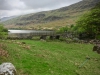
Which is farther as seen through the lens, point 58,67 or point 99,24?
point 99,24

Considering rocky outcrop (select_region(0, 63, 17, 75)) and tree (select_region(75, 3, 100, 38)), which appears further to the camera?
tree (select_region(75, 3, 100, 38))

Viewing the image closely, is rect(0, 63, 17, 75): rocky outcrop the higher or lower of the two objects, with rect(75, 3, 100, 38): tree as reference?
lower

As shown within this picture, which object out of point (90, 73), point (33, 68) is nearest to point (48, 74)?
point (33, 68)

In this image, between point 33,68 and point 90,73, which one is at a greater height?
point 33,68

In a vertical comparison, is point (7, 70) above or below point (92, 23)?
below

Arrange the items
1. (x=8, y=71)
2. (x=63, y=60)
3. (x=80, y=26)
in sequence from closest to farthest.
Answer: (x=8, y=71) → (x=63, y=60) → (x=80, y=26)

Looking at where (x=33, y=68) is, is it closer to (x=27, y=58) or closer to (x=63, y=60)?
(x=27, y=58)

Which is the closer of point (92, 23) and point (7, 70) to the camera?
point (7, 70)

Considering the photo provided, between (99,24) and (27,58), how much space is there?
Result: 53.6 metres

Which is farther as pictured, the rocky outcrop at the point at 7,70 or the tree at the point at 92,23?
the tree at the point at 92,23

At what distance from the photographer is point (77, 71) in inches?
941

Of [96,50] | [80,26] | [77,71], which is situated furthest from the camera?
[80,26]

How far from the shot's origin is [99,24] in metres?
72.4

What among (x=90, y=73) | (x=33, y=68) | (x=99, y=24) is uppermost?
(x=99, y=24)
